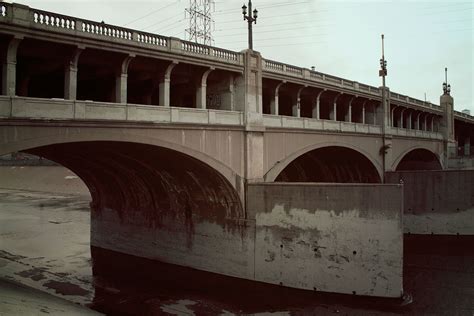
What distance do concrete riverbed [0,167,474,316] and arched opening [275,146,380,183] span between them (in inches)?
258

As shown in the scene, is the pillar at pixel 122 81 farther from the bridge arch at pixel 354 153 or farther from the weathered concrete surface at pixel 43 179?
the weathered concrete surface at pixel 43 179

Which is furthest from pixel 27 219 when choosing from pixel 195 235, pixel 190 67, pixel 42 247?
pixel 190 67

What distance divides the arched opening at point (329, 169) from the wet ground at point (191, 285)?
6456mm

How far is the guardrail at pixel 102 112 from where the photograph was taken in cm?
1320

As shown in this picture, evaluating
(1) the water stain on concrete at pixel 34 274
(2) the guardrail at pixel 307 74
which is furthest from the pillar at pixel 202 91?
(1) the water stain on concrete at pixel 34 274

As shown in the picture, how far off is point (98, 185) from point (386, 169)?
23257 mm

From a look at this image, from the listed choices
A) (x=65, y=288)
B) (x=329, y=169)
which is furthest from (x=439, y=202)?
(x=65, y=288)

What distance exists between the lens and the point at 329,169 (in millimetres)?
33594

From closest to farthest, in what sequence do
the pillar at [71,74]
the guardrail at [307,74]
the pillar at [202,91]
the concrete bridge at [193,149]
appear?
1. the concrete bridge at [193,149]
2. the pillar at [71,74]
3. the pillar at [202,91]
4. the guardrail at [307,74]

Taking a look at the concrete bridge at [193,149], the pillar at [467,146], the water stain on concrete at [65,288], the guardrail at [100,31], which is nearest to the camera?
the guardrail at [100,31]

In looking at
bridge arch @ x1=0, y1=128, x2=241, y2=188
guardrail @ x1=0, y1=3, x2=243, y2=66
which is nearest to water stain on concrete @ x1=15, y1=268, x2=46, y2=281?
bridge arch @ x1=0, y1=128, x2=241, y2=188

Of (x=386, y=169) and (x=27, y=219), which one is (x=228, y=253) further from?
(x=27, y=219)

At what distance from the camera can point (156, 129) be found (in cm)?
1675

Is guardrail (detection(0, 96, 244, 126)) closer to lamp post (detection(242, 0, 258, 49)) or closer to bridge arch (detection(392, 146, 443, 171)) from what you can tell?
lamp post (detection(242, 0, 258, 49))
